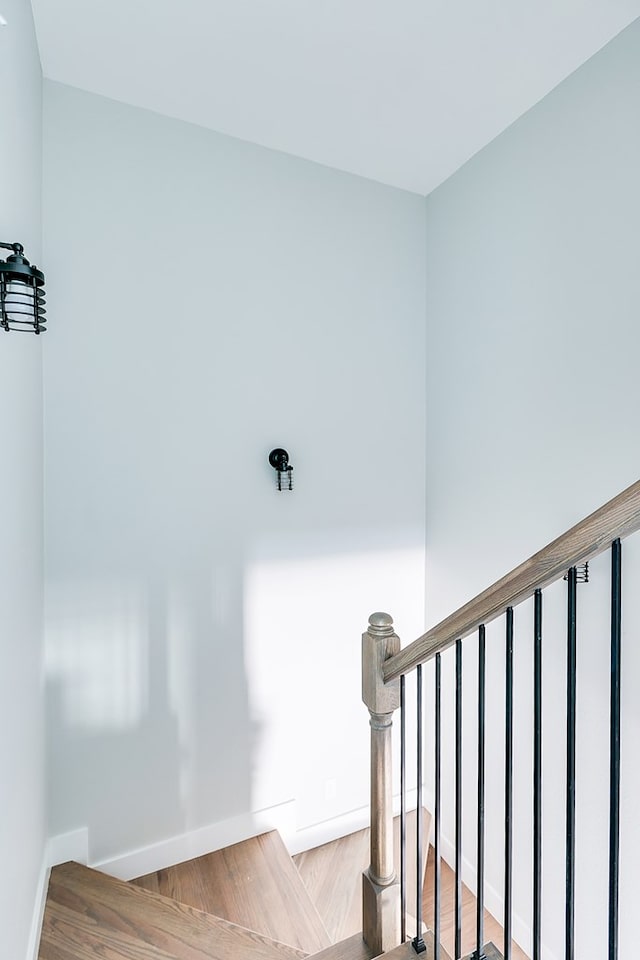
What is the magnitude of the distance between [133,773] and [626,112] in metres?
2.95

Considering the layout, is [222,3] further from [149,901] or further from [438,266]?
[149,901]

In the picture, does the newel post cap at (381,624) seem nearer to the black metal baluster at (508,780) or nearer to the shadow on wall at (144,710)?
the black metal baluster at (508,780)

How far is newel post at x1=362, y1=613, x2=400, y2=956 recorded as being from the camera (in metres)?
1.50

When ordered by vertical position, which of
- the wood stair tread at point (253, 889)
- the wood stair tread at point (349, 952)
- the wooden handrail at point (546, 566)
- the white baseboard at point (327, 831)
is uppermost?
the wooden handrail at point (546, 566)

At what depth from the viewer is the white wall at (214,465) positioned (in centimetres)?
205

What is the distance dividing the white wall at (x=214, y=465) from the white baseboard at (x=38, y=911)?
0.57 ft

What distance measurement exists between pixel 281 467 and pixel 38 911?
67.0 inches

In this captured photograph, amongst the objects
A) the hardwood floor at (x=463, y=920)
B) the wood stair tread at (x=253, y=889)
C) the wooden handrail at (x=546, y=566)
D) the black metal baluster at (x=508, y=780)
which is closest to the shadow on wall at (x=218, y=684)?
the wood stair tread at (x=253, y=889)

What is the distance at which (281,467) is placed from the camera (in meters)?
2.40

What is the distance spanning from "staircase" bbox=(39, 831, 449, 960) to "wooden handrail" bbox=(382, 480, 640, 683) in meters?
0.86

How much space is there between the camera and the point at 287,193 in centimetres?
243

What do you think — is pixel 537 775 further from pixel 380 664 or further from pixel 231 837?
pixel 231 837

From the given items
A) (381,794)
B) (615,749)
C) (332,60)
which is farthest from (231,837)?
(332,60)

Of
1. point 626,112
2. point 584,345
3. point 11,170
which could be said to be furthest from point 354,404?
point 11,170
